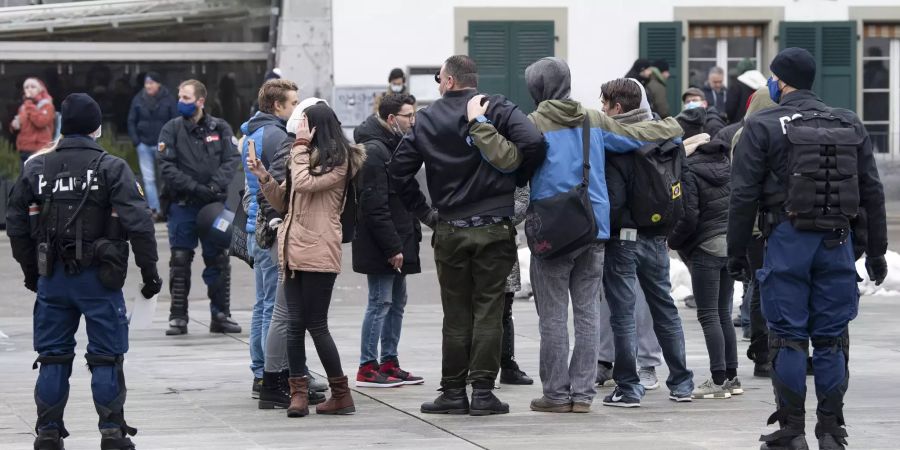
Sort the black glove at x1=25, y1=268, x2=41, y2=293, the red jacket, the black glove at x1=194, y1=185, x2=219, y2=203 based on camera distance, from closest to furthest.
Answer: the black glove at x1=25, y1=268, x2=41, y2=293 < the black glove at x1=194, y1=185, x2=219, y2=203 < the red jacket

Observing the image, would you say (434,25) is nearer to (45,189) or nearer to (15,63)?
(15,63)

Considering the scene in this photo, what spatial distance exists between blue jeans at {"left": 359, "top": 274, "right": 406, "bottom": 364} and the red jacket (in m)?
12.7

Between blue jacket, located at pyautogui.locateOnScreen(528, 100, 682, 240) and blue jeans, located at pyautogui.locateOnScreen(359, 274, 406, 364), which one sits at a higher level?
blue jacket, located at pyautogui.locateOnScreen(528, 100, 682, 240)

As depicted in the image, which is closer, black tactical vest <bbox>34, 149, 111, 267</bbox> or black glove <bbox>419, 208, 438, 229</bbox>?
black tactical vest <bbox>34, 149, 111, 267</bbox>

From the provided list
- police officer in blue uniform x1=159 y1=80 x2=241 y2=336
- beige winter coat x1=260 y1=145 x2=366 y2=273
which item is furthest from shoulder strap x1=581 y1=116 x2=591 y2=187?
police officer in blue uniform x1=159 y1=80 x2=241 y2=336

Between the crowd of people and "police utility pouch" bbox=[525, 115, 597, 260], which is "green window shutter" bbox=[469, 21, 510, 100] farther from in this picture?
"police utility pouch" bbox=[525, 115, 597, 260]

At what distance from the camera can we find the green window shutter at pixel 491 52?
24.2 metres

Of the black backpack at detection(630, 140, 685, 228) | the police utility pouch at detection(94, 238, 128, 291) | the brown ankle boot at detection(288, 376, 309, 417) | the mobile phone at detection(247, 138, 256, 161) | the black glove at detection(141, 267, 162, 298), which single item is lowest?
the brown ankle boot at detection(288, 376, 309, 417)

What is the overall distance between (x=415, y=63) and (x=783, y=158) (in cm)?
1669

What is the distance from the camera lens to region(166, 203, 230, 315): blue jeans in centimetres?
1234

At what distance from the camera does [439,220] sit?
28.3ft

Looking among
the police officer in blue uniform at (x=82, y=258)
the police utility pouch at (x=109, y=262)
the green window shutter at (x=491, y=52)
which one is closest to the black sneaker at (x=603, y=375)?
the police officer in blue uniform at (x=82, y=258)

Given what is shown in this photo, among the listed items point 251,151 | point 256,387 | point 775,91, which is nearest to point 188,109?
point 256,387

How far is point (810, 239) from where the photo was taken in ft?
24.1
